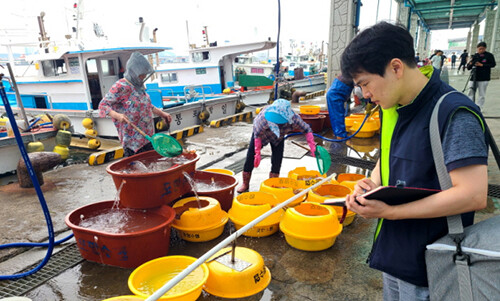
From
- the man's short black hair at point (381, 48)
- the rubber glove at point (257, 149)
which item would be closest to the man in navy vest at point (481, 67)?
the rubber glove at point (257, 149)

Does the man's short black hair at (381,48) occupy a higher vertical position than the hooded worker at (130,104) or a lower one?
higher

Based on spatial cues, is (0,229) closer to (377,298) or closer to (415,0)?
(377,298)

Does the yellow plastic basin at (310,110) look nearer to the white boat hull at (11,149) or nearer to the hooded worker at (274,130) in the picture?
the hooded worker at (274,130)

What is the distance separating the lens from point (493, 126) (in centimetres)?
692

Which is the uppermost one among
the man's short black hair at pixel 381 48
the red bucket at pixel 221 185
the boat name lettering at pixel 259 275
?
the man's short black hair at pixel 381 48

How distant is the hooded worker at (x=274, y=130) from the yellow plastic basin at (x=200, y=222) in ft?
3.67

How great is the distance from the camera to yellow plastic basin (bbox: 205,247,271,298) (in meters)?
2.28

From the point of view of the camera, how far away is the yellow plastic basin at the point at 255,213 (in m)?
3.02

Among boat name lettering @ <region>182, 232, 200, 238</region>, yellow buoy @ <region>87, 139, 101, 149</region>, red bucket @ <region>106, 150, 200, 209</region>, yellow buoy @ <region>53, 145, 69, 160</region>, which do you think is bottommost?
yellow buoy @ <region>87, 139, 101, 149</region>

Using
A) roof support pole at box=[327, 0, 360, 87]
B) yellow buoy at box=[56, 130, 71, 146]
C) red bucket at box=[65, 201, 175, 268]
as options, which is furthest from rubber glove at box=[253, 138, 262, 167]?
roof support pole at box=[327, 0, 360, 87]

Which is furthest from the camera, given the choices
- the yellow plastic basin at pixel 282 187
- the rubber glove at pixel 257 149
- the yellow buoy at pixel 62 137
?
the yellow buoy at pixel 62 137

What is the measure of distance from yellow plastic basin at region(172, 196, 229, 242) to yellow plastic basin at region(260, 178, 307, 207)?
61 cm

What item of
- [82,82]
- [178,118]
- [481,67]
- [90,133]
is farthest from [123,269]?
[481,67]

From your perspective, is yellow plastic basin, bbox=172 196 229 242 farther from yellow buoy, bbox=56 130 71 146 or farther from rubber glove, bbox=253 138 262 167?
yellow buoy, bbox=56 130 71 146
